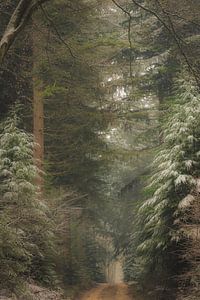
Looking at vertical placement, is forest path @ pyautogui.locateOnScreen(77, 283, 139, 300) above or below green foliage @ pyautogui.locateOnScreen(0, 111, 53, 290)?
below

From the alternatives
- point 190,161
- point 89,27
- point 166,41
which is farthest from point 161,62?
point 190,161

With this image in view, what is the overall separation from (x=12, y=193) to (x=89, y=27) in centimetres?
864

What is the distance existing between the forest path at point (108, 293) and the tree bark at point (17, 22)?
15691 mm

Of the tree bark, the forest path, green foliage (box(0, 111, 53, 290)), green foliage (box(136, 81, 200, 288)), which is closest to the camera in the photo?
the tree bark

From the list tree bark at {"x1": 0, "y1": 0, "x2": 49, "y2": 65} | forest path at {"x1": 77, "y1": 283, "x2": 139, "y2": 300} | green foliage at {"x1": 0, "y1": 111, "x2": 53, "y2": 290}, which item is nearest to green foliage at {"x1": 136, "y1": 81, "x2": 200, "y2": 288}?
green foliage at {"x1": 0, "y1": 111, "x2": 53, "y2": 290}

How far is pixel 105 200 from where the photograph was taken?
2494 cm

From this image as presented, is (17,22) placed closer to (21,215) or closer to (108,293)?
(21,215)

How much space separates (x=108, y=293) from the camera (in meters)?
21.1

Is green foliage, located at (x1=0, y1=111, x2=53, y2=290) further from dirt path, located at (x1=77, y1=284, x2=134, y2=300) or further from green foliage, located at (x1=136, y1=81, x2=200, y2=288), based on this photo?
dirt path, located at (x1=77, y1=284, x2=134, y2=300)

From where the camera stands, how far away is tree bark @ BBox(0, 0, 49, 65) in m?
5.57

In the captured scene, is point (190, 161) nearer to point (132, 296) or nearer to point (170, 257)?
point (170, 257)

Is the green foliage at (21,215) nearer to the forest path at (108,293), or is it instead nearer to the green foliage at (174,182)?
the green foliage at (174,182)

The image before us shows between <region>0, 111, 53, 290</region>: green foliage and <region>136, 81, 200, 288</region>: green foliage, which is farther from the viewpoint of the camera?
<region>136, 81, 200, 288</region>: green foliage

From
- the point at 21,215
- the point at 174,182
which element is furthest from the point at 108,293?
the point at 21,215
